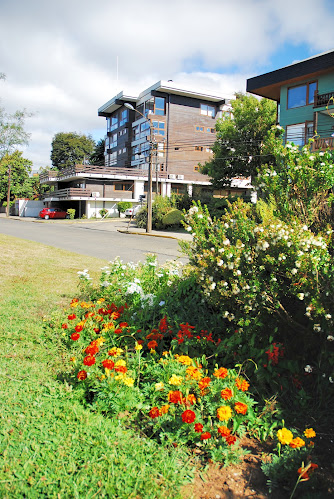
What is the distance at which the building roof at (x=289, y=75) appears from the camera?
72.7 ft

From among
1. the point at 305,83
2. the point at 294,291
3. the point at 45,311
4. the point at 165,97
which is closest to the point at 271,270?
the point at 294,291

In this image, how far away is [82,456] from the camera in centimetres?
229

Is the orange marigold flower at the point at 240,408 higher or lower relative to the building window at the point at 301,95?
lower

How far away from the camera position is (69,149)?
232 feet

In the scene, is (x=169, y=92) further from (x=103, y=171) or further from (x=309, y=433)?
(x=309, y=433)

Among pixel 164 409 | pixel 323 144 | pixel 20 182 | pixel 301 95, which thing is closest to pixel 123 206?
pixel 301 95

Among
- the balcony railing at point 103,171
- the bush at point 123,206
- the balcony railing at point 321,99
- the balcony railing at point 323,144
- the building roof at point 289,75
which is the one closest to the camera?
the balcony railing at point 323,144

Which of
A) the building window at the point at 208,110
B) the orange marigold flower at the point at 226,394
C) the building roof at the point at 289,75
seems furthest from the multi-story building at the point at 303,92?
the building window at the point at 208,110

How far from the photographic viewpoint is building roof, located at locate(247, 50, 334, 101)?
72.7ft

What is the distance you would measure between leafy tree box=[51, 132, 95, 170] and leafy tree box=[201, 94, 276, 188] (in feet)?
147

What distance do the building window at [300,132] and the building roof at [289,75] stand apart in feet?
9.01

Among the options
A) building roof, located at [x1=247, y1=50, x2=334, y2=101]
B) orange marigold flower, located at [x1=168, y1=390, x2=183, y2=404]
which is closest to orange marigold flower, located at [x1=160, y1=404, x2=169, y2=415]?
orange marigold flower, located at [x1=168, y1=390, x2=183, y2=404]

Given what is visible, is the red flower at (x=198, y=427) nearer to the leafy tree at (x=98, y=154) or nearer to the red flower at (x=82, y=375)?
the red flower at (x=82, y=375)

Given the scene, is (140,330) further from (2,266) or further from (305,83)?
(305,83)
